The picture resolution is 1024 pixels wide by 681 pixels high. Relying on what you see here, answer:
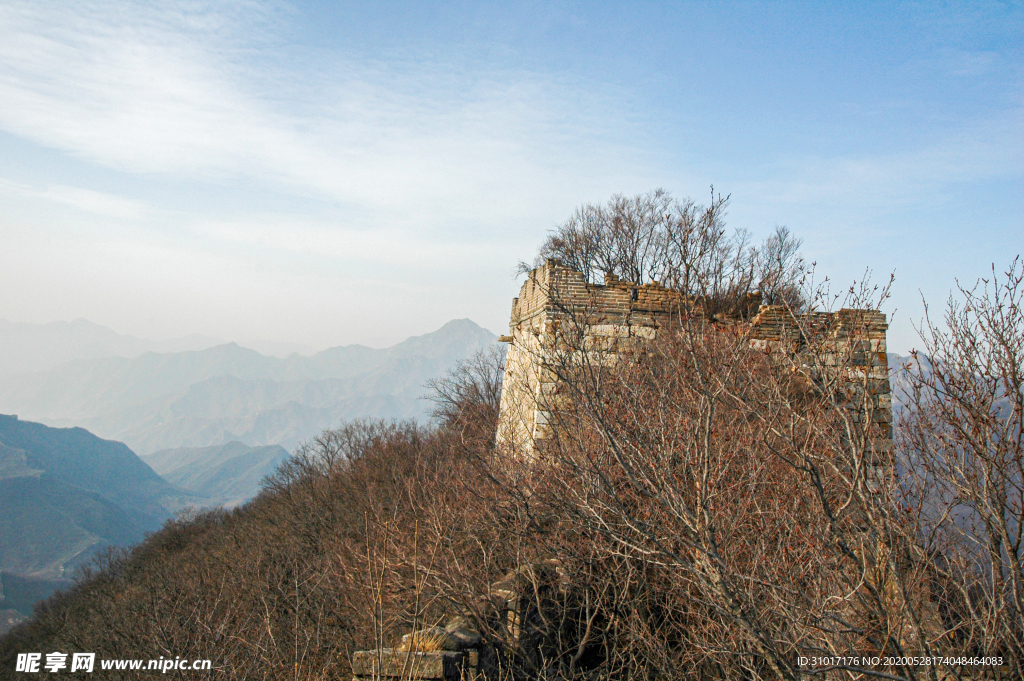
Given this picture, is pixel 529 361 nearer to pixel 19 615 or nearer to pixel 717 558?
pixel 717 558

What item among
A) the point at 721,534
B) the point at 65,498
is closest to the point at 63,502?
the point at 65,498

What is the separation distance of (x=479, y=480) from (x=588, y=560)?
7.34 feet

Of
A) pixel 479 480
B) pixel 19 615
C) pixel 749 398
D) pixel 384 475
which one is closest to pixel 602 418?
pixel 749 398

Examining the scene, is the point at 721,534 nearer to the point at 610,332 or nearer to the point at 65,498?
the point at 610,332

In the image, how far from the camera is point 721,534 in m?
4.45

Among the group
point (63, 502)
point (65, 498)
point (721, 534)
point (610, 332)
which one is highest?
point (610, 332)

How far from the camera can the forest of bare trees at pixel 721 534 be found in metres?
3.54

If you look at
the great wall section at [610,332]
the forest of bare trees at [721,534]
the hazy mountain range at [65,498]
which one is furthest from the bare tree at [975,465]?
the hazy mountain range at [65,498]

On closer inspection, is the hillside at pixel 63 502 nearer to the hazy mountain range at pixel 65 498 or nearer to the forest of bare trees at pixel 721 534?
the hazy mountain range at pixel 65 498

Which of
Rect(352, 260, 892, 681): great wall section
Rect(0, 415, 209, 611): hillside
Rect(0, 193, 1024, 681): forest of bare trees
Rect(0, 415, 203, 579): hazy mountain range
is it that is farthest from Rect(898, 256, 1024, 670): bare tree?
Rect(0, 415, 203, 579): hazy mountain range

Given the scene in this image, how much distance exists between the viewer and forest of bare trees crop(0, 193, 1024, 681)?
3.54 meters

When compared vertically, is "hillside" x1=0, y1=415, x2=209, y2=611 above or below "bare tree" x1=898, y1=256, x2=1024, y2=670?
below

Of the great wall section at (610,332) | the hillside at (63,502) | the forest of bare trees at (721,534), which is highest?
the great wall section at (610,332)

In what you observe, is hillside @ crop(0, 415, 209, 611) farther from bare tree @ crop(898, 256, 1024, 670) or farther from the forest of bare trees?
bare tree @ crop(898, 256, 1024, 670)
